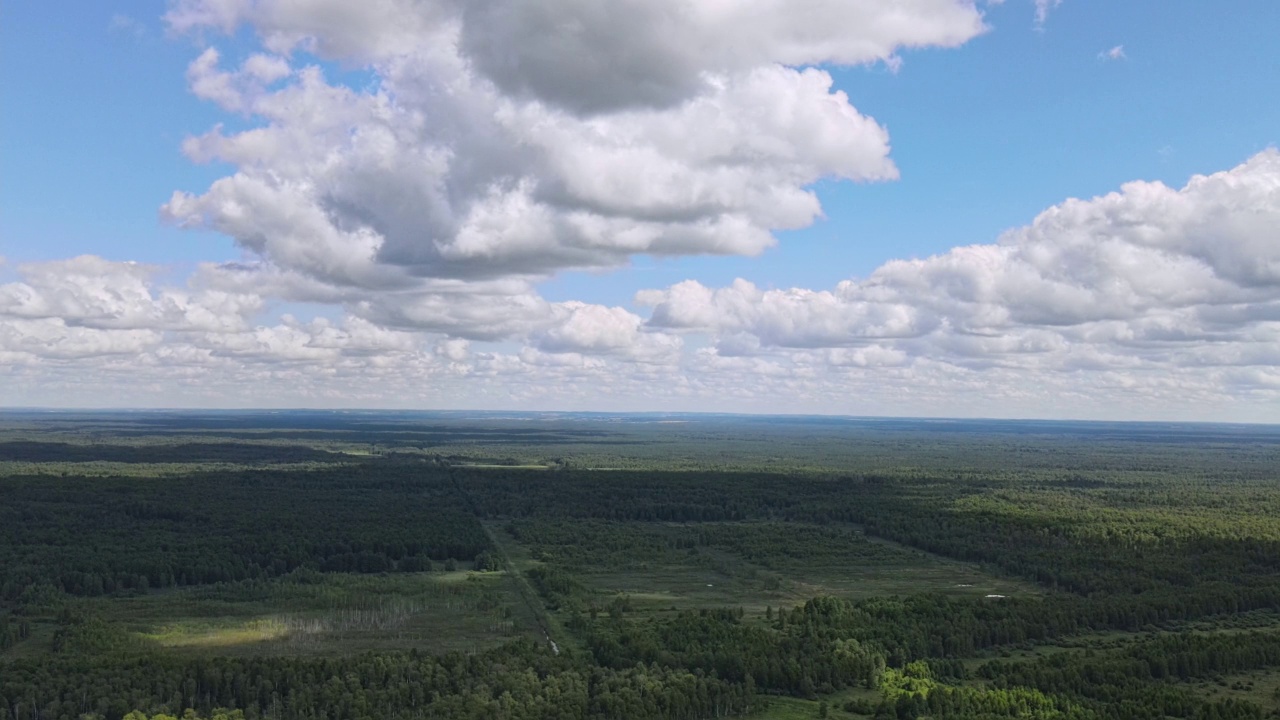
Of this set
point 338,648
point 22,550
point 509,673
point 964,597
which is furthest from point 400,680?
point 22,550

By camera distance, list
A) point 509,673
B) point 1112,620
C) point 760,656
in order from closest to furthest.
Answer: point 509,673 → point 760,656 → point 1112,620

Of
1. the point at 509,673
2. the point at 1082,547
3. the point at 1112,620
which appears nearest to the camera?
the point at 509,673

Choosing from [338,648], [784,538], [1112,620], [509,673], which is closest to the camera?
[509,673]

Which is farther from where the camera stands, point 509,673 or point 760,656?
point 760,656

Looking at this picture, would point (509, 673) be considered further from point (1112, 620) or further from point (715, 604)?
point (1112, 620)

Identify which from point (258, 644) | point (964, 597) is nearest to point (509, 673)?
point (258, 644)

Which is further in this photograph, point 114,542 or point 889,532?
point 889,532

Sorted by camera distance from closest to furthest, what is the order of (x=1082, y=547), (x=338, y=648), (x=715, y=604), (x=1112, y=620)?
(x=338, y=648), (x=1112, y=620), (x=715, y=604), (x=1082, y=547)

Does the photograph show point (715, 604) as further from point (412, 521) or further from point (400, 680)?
point (412, 521)
